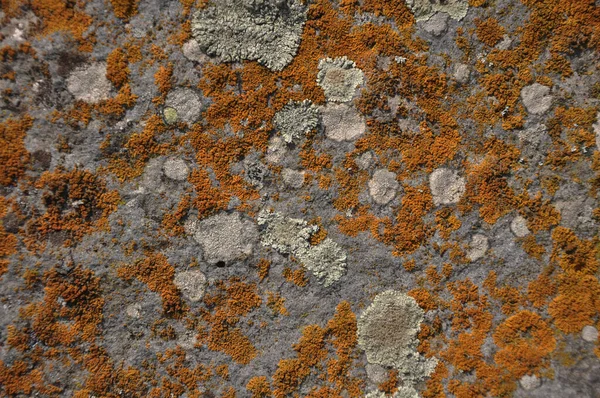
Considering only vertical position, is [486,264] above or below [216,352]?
below

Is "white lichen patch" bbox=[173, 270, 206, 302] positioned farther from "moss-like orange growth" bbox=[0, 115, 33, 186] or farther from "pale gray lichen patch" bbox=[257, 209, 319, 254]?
"moss-like orange growth" bbox=[0, 115, 33, 186]

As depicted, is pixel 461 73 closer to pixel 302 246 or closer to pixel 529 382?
pixel 302 246

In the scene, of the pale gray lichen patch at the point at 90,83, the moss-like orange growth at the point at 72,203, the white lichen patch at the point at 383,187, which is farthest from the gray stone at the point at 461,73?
the moss-like orange growth at the point at 72,203

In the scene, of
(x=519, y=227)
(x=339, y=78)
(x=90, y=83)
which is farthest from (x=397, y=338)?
(x=90, y=83)

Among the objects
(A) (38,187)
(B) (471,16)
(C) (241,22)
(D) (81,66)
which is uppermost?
(D) (81,66)

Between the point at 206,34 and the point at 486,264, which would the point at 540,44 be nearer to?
the point at 486,264

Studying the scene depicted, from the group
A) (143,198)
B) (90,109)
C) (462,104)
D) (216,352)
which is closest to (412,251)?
(462,104)
